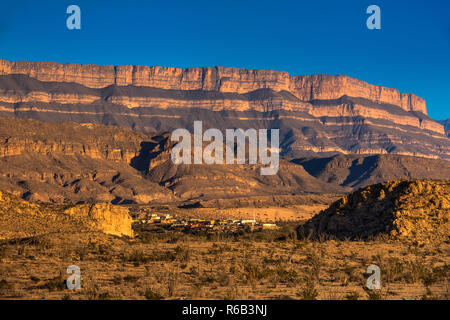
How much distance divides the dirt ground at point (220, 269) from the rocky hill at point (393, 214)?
72.2 inches

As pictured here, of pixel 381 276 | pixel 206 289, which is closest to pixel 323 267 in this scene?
pixel 381 276

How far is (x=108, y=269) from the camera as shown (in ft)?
95.7

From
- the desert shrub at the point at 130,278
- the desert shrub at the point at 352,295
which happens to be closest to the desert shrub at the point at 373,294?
the desert shrub at the point at 352,295

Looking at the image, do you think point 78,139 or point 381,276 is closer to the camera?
point 381,276

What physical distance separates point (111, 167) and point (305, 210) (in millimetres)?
77045

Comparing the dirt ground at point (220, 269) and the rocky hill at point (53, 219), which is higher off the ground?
the rocky hill at point (53, 219)

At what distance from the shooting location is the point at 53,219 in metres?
47.6

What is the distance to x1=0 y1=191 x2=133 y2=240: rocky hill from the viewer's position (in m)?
43.6

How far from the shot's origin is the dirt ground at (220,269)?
74.7 feet
